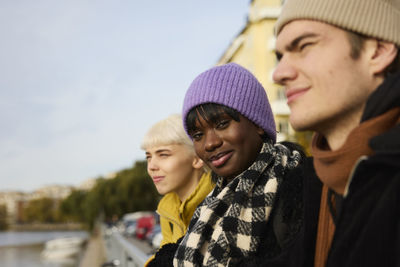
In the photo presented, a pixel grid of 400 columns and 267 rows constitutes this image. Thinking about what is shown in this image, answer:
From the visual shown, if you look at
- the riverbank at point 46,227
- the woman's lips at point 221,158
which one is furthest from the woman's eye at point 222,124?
the riverbank at point 46,227

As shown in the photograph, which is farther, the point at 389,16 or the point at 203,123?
the point at 203,123

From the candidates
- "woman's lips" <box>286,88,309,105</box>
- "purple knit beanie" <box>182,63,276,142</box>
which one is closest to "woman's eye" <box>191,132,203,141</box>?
"purple knit beanie" <box>182,63,276,142</box>

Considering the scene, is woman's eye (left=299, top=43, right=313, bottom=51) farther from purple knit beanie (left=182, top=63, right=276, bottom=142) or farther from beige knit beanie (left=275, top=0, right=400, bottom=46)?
purple knit beanie (left=182, top=63, right=276, bottom=142)

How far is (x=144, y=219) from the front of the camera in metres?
29.4

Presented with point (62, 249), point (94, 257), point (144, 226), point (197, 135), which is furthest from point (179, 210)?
point (62, 249)

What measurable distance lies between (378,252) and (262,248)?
67cm

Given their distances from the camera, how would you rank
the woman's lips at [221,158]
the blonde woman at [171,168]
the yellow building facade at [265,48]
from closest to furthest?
the woman's lips at [221,158] → the blonde woman at [171,168] → the yellow building facade at [265,48]

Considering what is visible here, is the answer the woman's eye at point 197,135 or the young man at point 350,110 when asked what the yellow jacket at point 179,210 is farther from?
the young man at point 350,110

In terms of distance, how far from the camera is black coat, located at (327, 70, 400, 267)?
119 centimetres

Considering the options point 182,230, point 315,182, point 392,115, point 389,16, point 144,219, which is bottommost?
point 144,219

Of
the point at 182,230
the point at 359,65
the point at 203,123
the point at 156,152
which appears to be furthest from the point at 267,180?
the point at 156,152

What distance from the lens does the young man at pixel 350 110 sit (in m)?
1.21

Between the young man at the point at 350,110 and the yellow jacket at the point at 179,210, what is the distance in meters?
1.32

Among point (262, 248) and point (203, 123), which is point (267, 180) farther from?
point (203, 123)
